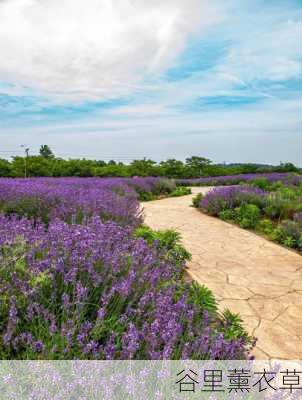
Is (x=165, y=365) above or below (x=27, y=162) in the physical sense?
below

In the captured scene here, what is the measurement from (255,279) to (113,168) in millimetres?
14243

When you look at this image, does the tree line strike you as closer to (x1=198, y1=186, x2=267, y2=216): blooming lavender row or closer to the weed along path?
(x1=198, y1=186, x2=267, y2=216): blooming lavender row

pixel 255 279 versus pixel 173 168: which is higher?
pixel 173 168

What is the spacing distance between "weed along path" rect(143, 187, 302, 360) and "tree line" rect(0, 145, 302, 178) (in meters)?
10.6

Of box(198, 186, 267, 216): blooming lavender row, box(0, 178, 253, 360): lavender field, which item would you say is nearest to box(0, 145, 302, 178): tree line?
box(198, 186, 267, 216): blooming lavender row

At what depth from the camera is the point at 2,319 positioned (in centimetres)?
176

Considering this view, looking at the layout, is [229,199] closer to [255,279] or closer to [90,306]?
[255,279]

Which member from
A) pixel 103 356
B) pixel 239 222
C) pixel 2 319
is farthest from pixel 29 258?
pixel 239 222

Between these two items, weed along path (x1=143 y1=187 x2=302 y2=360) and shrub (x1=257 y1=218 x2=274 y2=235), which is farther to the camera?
shrub (x1=257 y1=218 x2=274 y2=235)

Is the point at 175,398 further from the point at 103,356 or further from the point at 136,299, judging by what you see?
the point at 136,299

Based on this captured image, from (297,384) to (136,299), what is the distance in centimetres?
105

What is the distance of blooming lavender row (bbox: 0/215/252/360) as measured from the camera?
59.6 inches

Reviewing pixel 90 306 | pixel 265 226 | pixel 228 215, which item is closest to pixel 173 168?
pixel 228 215

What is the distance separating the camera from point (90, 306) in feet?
6.75
